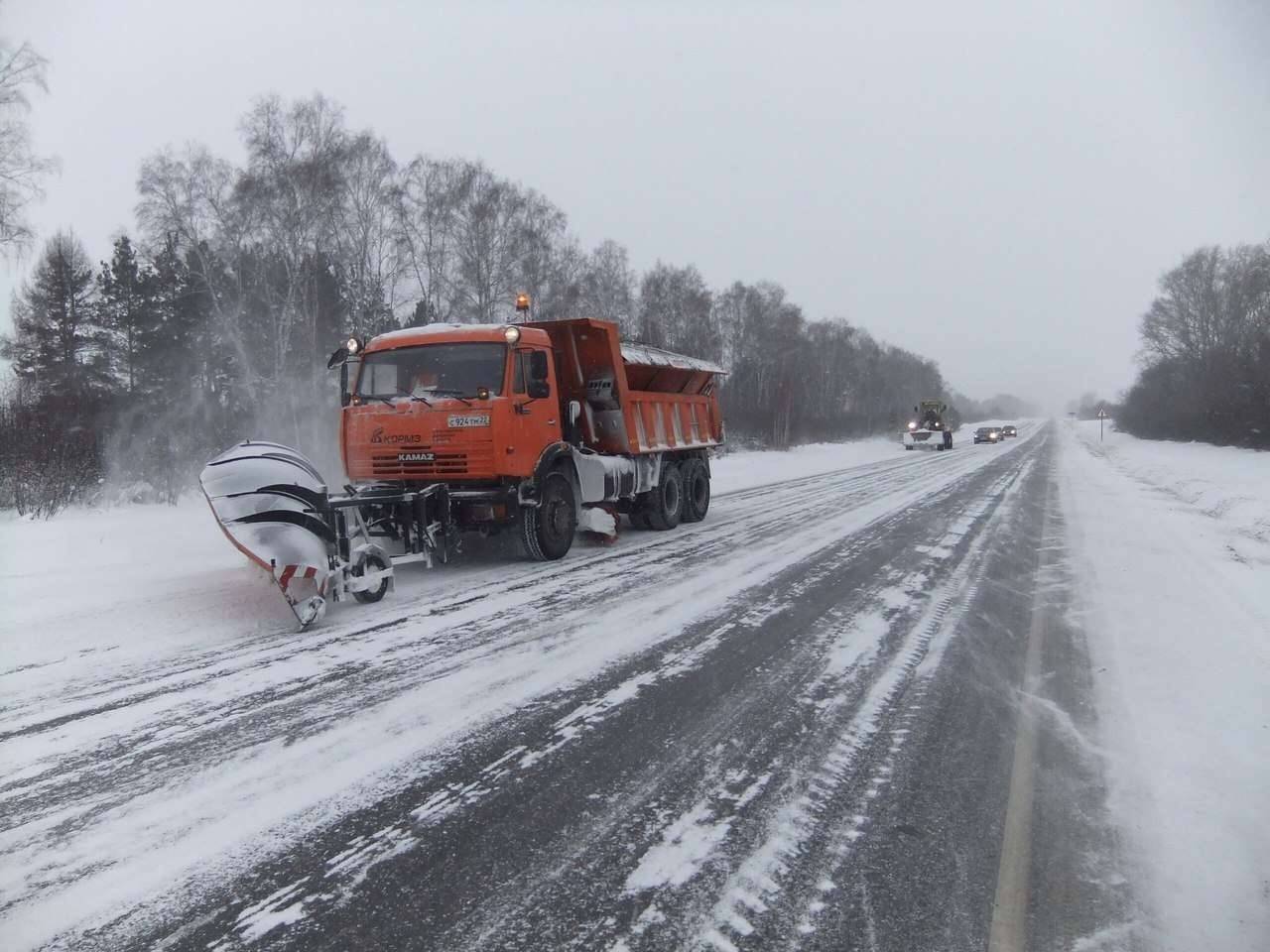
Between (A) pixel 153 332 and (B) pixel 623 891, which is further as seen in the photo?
(A) pixel 153 332

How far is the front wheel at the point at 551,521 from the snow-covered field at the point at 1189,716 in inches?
222

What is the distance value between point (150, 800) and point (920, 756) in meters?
3.60

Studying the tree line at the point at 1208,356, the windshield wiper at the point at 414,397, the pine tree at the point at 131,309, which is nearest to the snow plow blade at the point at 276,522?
the windshield wiper at the point at 414,397

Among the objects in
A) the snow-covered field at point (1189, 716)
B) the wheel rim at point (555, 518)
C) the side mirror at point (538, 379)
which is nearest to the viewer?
the snow-covered field at point (1189, 716)

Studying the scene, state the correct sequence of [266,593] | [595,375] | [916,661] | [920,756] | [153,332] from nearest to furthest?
1. [920,756]
2. [916,661]
3. [266,593]
4. [595,375]
5. [153,332]

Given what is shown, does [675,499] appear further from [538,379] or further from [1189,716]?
[1189,716]

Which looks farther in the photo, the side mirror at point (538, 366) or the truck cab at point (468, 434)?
the side mirror at point (538, 366)

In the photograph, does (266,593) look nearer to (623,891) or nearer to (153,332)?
(623,891)

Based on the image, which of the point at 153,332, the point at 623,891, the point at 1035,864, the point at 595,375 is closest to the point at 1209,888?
the point at 1035,864

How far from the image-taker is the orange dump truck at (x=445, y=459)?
6.27 metres

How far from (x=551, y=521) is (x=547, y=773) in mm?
5825

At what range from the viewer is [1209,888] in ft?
9.08

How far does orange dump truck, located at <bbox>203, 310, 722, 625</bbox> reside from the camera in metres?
6.27

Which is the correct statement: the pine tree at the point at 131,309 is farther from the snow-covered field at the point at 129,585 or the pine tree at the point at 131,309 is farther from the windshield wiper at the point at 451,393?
the windshield wiper at the point at 451,393
